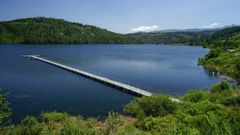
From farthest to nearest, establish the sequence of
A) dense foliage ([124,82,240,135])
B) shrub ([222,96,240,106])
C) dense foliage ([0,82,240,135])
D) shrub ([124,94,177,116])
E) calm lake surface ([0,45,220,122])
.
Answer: calm lake surface ([0,45,220,122])
shrub ([124,94,177,116])
shrub ([222,96,240,106])
dense foliage ([124,82,240,135])
dense foliage ([0,82,240,135])

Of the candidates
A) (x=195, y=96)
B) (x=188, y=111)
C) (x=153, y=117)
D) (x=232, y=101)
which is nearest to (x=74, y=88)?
(x=195, y=96)

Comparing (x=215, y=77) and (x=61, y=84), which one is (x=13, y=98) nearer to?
(x=61, y=84)

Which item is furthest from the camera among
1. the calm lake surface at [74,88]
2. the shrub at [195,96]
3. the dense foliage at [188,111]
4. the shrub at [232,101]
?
the calm lake surface at [74,88]

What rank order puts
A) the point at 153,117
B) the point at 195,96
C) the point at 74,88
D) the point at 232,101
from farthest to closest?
the point at 74,88
the point at 195,96
the point at 232,101
the point at 153,117

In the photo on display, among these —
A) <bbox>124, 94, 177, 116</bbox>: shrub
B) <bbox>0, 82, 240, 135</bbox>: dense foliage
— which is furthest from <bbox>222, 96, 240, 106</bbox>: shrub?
<bbox>124, 94, 177, 116</bbox>: shrub

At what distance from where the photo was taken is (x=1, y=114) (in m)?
28.9

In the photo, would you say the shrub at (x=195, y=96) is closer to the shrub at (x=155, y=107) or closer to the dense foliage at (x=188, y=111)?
the dense foliage at (x=188, y=111)

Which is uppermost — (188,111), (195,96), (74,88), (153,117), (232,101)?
(188,111)

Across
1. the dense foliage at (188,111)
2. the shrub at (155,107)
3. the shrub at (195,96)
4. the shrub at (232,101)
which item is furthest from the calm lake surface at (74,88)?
the shrub at (232,101)

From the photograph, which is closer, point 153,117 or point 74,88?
point 153,117

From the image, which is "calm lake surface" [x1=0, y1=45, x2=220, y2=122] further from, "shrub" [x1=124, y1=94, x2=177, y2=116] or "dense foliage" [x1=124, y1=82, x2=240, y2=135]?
"dense foliage" [x1=124, y1=82, x2=240, y2=135]

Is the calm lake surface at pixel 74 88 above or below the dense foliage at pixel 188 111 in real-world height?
below

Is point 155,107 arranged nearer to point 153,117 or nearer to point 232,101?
point 153,117

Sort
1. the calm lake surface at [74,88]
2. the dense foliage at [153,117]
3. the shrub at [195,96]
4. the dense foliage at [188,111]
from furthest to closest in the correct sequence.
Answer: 1. the calm lake surface at [74,88]
2. the shrub at [195,96]
3. the dense foliage at [188,111]
4. the dense foliage at [153,117]
